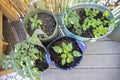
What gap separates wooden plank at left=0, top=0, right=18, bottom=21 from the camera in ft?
4.86

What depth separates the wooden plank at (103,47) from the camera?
163 centimetres

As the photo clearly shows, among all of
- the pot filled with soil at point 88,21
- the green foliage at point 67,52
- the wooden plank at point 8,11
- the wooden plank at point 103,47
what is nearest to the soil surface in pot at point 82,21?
the pot filled with soil at point 88,21

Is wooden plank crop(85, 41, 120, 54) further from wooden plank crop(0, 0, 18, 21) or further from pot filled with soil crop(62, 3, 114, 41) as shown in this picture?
wooden plank crop(0, 0, 18, 21)

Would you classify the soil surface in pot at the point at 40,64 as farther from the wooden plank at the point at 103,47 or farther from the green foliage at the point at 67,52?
the wooden plank at the point at 103,47

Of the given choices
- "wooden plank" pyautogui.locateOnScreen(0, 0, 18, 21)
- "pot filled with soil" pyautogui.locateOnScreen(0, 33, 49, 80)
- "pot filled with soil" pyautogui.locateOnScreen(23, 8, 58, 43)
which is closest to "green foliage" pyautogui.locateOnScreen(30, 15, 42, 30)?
"pot filled with soil" pyautogui.locateOnScreen(23, 8, 58, 43)

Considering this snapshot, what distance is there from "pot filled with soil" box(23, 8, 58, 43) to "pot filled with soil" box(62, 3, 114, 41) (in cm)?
9

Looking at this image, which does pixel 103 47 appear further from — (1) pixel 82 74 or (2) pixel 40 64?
(2) pixel 40 64

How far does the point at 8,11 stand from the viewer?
1.56m

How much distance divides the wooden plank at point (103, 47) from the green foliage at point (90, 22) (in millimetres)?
234

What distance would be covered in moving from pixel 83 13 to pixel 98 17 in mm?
96

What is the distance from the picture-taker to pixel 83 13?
4.75 feet

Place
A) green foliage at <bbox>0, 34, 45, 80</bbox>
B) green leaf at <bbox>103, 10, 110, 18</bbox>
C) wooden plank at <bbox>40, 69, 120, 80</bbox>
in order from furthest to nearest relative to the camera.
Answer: wooden plank at <bbox>40, 69, 120, 80</bbox> → green leaf at <bbox>103, 10, 110, 18</bbox> → green foliage at <bbox>0, 34, 45, 80</bbox>

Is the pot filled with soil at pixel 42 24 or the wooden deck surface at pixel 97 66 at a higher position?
the pot filled with soil at pixel 42 24

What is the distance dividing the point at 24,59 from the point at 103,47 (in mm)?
604
